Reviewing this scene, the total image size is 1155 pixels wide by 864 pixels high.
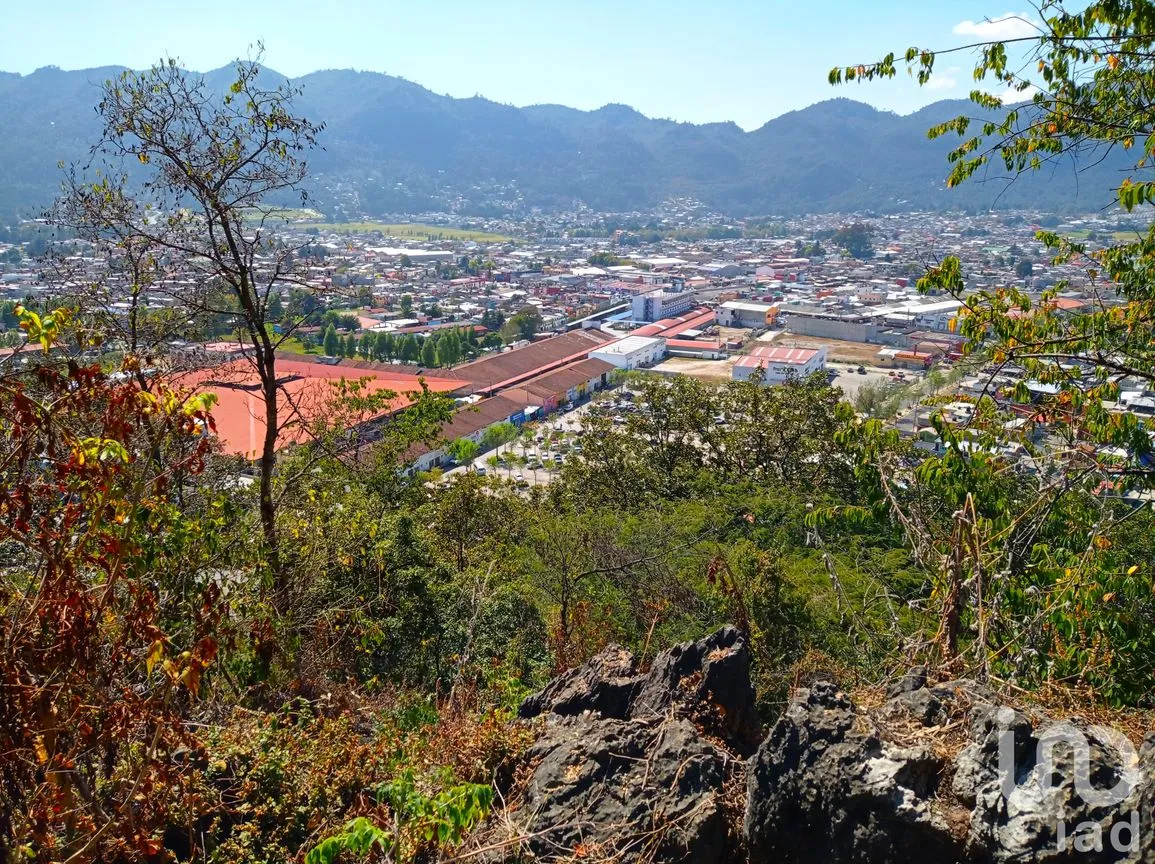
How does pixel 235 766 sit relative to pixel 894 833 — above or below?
below

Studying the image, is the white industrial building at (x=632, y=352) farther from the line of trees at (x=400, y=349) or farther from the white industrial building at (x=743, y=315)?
the white industrial building at (x=743, y=315)

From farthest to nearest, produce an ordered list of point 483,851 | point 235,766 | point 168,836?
point 235,766 → point 168,836 → point 483,851

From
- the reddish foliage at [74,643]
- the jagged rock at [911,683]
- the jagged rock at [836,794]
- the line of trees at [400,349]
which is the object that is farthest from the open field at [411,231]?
the jagged rock at [836,794]

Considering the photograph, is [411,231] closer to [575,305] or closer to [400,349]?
[575,305]

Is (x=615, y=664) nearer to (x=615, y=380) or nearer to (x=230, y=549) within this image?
(x=230, y=549)

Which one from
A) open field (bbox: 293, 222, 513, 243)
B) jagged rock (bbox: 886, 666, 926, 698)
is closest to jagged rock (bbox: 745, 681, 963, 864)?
jagged rock (bbox: 886, 666, 926, 698)

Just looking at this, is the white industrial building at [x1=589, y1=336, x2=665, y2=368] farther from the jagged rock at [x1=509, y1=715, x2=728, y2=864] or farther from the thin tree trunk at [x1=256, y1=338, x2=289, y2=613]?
the jagged rock at [x1=509, y1=715, x2=728, y2=864]

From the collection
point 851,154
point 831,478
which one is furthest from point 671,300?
point 851,154
